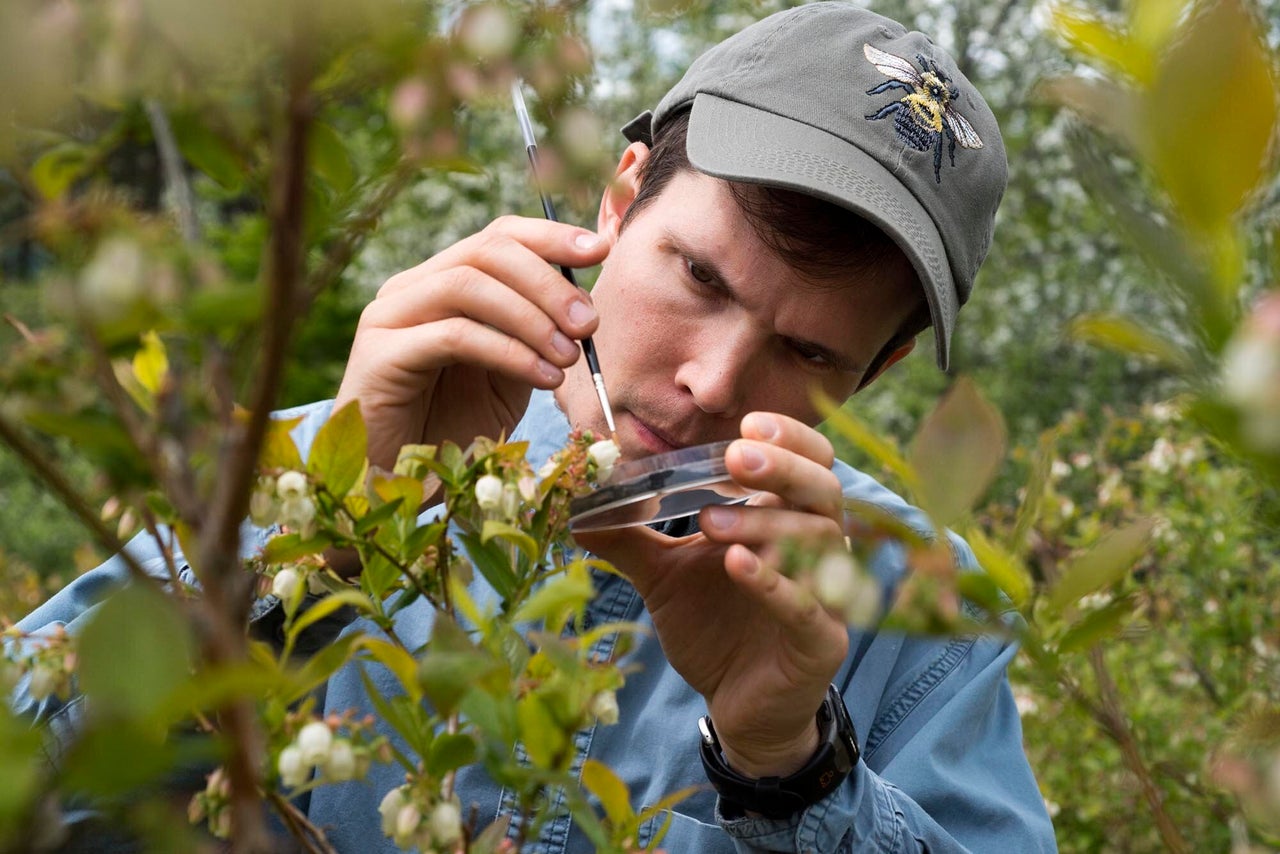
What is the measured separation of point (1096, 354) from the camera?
20.3 feet

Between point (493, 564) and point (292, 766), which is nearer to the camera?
point (292, 766)

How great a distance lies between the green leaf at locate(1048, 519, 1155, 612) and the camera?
43cm

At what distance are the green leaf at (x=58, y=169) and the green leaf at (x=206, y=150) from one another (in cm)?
4

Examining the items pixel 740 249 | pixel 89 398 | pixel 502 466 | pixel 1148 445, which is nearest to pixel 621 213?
pixel 740 249

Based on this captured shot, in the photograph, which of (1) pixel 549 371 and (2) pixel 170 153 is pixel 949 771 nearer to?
(1) pixel 549 371

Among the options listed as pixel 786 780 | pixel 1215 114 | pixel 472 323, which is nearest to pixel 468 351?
pixel 472 323

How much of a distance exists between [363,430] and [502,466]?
0.09m

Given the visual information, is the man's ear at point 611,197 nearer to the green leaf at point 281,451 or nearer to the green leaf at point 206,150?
the green leaf at point 281,451

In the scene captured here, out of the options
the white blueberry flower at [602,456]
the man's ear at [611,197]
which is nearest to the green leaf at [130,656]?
the white blueberry flower at [602,456]

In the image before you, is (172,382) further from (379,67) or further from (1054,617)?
(1054,617)

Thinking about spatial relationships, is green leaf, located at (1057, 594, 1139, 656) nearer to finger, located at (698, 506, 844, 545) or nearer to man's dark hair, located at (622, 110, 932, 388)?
finger, located at (698, 506, 844, 545)

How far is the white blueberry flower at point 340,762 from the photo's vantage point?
584 mm

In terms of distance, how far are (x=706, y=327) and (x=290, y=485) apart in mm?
738

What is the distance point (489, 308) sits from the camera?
3.54 feet
